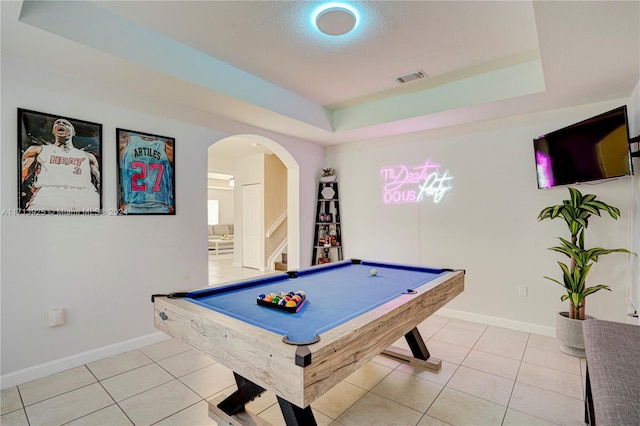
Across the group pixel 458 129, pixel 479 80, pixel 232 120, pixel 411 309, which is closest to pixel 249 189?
pixel 232 120

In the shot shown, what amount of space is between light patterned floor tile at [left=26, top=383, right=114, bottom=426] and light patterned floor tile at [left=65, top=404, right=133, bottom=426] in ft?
0.18

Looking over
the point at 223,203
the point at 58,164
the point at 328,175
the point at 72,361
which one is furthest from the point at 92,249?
the point at 223,203

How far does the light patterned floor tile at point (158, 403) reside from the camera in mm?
2027

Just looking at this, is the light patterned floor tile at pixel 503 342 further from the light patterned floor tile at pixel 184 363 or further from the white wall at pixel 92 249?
the white wall at pixel 92 249

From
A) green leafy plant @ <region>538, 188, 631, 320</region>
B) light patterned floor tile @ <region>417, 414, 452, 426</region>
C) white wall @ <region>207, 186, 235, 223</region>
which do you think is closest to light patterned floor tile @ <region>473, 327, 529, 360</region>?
green leafy plant @ <region>538, 188, 631, 320</region>

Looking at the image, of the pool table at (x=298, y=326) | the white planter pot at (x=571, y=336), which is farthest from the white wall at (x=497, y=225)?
the pool table at (x=298, y=326)

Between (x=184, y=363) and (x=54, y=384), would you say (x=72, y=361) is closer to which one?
(x=54, y=384)

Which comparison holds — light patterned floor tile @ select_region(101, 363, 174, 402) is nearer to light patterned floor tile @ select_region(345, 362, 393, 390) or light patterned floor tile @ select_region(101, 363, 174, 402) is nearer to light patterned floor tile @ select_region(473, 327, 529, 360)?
light patterned floor tile @ select_region(345, 362, 393, 390)

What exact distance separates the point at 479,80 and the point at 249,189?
5.44 meters

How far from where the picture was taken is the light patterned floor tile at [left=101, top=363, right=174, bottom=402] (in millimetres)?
2306

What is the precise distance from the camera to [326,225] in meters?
5.26

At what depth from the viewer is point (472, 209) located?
12.9ft

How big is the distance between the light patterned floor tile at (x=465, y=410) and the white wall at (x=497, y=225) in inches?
72.0

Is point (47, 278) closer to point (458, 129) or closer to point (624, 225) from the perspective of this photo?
point (458, 129)
